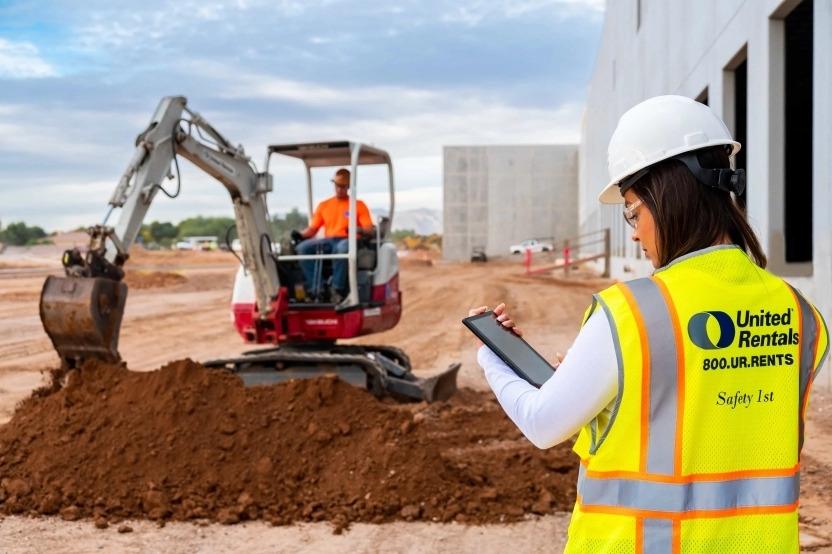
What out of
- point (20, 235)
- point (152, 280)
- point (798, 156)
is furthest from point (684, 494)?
point (20, 235)

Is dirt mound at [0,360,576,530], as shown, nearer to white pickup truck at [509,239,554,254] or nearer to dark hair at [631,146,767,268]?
dark hair at [631,146,767,268]

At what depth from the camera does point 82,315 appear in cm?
750

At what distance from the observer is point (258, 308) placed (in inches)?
402

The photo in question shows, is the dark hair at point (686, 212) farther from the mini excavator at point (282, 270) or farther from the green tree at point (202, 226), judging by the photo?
the green tree at point (202, 226)

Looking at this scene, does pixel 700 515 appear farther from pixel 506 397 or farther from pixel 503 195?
pixel 503 195

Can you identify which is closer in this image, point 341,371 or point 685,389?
point 685,389

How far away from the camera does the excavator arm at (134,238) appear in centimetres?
757

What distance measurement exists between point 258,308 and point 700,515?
871cm

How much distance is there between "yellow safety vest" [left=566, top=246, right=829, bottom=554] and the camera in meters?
1.77

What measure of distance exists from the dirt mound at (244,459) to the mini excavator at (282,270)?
134 centimetres

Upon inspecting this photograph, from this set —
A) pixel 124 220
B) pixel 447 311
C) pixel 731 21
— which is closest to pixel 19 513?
pixel 124 220

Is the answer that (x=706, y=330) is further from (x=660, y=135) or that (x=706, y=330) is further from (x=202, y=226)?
(x=202, y=226)

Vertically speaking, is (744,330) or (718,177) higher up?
(718,177)

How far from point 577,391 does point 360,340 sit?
53.0 feet
